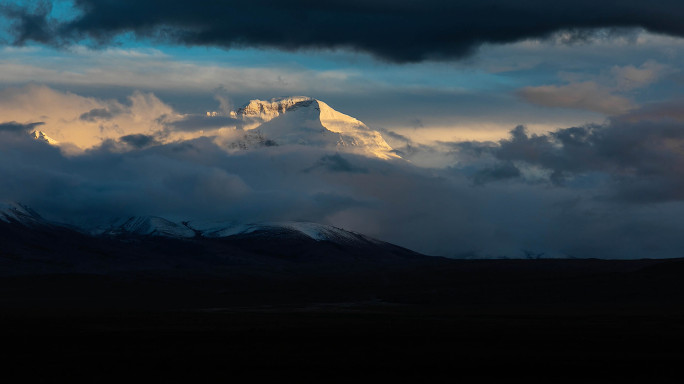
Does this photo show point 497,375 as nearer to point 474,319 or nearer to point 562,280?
point 474,319

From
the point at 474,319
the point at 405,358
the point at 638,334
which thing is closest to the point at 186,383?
the point at 405,358

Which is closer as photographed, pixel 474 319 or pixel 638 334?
pixel 638 334

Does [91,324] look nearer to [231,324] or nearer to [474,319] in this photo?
[231,324]

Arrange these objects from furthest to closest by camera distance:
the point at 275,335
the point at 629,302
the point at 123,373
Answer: the point at 629,302
the point at 275,335
the point at 123,373

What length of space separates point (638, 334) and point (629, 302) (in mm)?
78905

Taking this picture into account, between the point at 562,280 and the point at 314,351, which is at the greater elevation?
the point at 562,280

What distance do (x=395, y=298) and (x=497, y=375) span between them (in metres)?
128

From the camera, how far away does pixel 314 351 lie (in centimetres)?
6862

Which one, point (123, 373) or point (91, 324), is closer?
point (123, 373)

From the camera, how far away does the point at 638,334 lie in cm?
8594

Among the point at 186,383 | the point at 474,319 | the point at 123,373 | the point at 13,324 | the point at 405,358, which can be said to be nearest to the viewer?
the point at 186,383

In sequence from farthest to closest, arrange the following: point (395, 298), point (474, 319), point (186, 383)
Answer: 1. point (395, 298)
2. point (474, 319)
3. point (186, 383)

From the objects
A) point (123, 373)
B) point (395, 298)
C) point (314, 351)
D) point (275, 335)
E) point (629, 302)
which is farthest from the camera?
point (395, 298)

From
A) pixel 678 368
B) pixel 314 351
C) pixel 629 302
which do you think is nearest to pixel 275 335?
pixel 314 351
